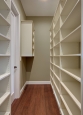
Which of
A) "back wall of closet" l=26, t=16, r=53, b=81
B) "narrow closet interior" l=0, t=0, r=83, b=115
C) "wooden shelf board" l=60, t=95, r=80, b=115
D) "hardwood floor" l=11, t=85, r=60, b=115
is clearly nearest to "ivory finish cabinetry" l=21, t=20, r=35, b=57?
"narrow closet interior" l=0, t=0, r=83, b=115

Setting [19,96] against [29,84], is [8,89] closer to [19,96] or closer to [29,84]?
[19,96]

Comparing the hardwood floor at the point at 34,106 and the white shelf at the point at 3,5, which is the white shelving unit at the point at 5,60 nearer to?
the white shelf at the point at 3,5

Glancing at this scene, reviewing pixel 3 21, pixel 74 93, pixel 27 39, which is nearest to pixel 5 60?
pixel 3 21

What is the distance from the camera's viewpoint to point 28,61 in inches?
180

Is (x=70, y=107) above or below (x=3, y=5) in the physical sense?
below

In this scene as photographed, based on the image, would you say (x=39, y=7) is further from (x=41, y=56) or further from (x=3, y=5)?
(x=3, y=5)

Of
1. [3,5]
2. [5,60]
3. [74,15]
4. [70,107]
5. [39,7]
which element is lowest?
[70,107]

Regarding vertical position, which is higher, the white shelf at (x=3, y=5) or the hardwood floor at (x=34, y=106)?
the white shelf at (x=3, y=5)

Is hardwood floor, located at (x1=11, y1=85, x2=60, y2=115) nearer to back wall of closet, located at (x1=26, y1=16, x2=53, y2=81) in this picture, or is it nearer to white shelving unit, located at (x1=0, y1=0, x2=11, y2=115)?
white shelving unit, located at (x1=0, y1=0, x2=11, y2=115)

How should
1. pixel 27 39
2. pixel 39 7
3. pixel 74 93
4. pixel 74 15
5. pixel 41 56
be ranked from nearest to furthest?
1. pixel 74 15
2. pixel 74 93
3. pixel 27 39
4. pixel 39 7
5. pixel 41 56

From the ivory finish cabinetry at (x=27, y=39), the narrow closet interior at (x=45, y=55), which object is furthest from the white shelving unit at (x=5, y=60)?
the ivory finish cabinetry at (x=27, y=39)

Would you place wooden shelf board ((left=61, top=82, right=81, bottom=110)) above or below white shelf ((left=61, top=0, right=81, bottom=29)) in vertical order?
below

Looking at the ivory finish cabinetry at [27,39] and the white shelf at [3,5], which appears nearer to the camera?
the white shelf at [3,5]

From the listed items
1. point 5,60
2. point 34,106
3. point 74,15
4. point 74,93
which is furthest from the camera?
point 34,106
